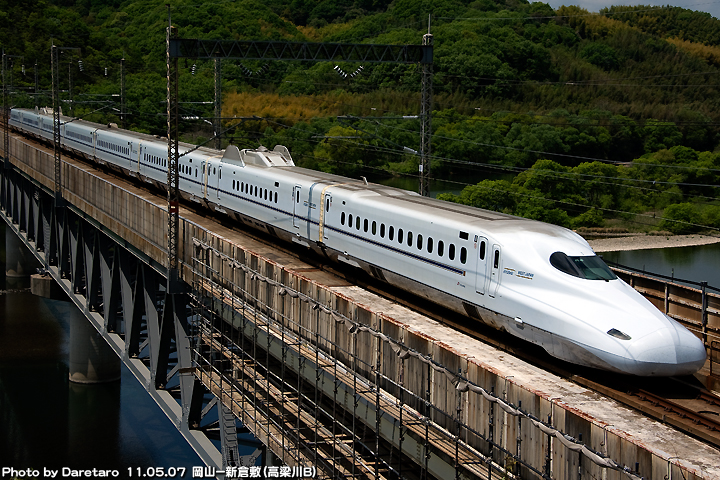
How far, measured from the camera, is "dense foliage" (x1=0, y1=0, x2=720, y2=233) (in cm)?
8444

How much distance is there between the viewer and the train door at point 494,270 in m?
17.5

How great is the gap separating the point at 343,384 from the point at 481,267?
13.4ft

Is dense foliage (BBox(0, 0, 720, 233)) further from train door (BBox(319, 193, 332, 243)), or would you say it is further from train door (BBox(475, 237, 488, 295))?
train door (BBox(475, 237, 488, 295))

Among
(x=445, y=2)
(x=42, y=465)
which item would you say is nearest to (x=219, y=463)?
(x=42, y=465)

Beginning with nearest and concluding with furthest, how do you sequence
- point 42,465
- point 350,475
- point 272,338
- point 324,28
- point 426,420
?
1. point 426,420
2. point 350,475
3. point 272,338
4. point 42,465
5. point 324,28

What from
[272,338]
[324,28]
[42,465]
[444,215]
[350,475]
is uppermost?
[324,28]

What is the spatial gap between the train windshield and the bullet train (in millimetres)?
25

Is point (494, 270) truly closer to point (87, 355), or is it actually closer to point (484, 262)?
point (484, 262)

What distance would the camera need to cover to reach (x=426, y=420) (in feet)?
43.0

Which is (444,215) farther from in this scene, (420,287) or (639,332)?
(639,332)

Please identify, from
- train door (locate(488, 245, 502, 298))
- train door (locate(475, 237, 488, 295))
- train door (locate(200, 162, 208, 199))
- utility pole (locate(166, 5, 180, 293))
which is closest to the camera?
train door (locate(488, 245, 502, 298))

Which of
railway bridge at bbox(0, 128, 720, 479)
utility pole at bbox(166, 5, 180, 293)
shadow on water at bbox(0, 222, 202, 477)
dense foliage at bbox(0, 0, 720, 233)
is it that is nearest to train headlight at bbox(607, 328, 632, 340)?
railway bridge at bbox(0, 128, 720, 479)

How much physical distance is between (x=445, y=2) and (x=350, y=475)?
14170 centimetres

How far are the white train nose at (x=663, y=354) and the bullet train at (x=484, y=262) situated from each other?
0.7 inches
